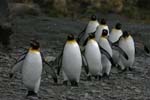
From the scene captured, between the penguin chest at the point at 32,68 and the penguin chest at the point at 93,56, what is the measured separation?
→ 197 cm

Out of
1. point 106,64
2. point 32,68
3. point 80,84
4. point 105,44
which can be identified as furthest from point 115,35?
point 32,68

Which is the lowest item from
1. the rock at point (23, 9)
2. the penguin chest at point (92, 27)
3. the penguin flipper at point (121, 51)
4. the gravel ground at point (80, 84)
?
the gravel ground at point (80, 84)

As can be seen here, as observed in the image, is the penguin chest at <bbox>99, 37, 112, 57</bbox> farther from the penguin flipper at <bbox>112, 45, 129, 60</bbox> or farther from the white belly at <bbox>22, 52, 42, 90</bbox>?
the white belly at <bbox>22, 52, 42, 90</bbox>

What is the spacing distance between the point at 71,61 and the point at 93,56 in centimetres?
79

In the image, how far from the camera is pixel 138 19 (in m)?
26.3

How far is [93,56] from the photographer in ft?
41.7

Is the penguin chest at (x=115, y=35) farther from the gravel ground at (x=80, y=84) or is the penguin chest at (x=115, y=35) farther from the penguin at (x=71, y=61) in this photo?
the penguin at (x=71, y=61)

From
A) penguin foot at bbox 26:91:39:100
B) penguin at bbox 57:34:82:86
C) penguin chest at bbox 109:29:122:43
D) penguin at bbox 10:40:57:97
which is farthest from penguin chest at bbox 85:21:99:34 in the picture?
penguin foot at bbox 26:91:39:100

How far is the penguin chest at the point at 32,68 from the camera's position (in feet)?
35.8

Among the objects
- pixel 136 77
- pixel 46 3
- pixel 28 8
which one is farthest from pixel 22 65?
pixel 46 3

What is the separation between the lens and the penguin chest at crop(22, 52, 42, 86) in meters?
10.9

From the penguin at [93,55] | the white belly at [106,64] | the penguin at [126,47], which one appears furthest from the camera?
the penguin at [126,47]

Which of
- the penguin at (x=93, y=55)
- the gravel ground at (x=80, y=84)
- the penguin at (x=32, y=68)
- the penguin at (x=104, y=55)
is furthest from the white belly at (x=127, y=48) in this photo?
the penguin at (x=32, y=68)

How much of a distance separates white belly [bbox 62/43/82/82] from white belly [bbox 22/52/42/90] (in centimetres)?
114
